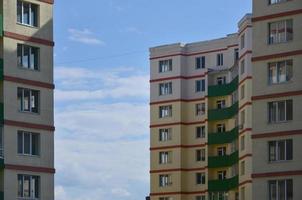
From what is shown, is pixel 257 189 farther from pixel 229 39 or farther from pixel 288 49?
pixel 229 39

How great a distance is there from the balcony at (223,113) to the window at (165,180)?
12.1m

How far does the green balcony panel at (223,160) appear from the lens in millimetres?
79037

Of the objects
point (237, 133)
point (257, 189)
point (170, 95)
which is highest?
point (170, 95)

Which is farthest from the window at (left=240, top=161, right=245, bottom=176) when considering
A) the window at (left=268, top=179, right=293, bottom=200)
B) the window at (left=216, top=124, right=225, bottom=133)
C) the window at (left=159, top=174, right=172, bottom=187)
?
the window at (left=159, top=174, right=172, bottom=187)

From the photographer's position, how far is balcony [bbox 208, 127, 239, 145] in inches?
3164

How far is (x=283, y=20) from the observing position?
5266cm

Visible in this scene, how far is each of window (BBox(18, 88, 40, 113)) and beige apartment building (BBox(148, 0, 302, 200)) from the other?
45.0 feet

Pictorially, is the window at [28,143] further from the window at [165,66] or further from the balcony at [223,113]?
the window at [165,66]

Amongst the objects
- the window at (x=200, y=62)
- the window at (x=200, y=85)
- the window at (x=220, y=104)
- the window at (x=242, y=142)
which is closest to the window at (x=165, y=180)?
the window at (x=200, y=85)

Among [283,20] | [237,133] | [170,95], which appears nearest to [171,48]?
[170,95]

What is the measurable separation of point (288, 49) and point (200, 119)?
44.4 meters

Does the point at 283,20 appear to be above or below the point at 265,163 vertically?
above

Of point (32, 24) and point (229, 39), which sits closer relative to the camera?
point (32, 24)

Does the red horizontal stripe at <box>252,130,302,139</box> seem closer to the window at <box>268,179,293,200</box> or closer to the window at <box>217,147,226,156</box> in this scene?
the window at <box>268,179,293,200</box>
